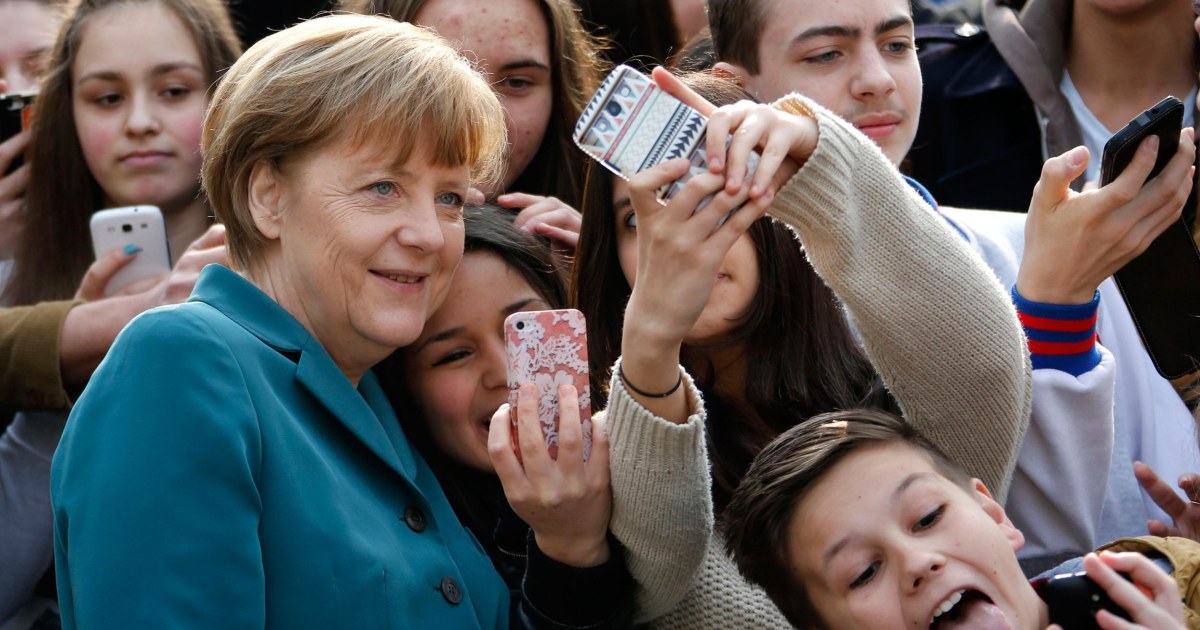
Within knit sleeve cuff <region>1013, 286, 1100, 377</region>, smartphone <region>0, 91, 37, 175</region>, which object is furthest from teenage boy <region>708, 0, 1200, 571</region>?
smartphone <region>0, 91, 37, 175</region>

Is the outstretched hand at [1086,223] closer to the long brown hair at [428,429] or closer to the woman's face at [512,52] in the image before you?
the long brown hair at [428,429]

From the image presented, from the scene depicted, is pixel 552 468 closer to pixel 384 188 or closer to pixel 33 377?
pixel 384 188

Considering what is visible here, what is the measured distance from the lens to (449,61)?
2604 mm

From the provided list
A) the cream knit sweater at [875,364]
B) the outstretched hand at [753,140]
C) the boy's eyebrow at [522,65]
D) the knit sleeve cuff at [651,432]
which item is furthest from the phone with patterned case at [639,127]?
the boy's eyebrow at [522,65]

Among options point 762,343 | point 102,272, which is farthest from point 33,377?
point 762,343

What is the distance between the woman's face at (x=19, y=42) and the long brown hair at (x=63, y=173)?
1.90ft

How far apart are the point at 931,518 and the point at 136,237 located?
208 centimetres

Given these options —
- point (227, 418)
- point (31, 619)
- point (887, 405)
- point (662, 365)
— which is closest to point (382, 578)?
point (227, 418)

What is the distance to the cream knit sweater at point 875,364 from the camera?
236 cm

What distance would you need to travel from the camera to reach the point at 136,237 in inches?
141

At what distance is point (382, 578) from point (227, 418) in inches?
13.3

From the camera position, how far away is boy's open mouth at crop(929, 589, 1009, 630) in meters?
2.27

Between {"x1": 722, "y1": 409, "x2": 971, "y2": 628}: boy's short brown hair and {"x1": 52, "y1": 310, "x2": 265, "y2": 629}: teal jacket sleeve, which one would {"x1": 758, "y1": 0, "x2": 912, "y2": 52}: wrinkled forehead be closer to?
{"x1": 722, "y1": 409, "x2": 971, "y2": 628}: boy's short brown hair

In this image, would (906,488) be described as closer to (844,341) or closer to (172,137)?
(844,341)
